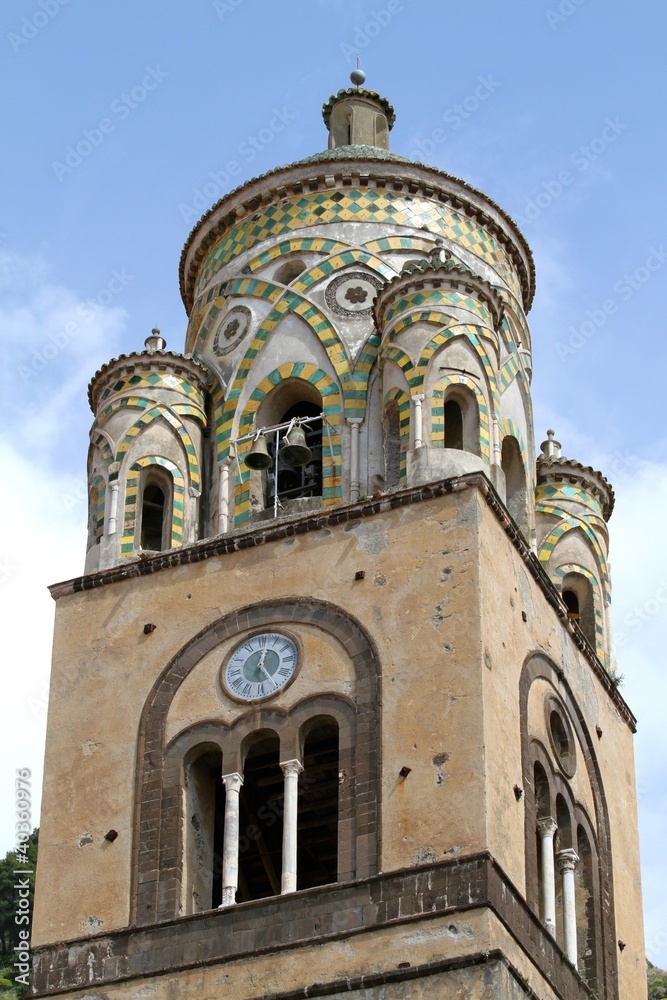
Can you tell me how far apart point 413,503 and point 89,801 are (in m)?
4.19

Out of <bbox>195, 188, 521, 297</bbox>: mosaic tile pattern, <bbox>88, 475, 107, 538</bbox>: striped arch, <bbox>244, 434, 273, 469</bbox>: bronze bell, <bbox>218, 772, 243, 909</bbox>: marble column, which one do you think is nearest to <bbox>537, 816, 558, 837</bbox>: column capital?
<bbox>218, 772, 243, 909</bbox>: marble column

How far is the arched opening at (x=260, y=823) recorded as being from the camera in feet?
76.4

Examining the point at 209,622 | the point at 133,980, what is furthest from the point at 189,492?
the point at 133,980

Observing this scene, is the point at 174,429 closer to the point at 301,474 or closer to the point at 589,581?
the point at 301,474

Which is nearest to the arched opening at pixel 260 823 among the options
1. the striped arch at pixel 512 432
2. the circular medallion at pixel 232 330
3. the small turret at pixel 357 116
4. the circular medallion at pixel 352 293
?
the striped arch at pixel 512 432

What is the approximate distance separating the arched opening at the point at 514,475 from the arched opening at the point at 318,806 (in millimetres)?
3671

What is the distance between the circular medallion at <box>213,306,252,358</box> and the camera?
25.8 m

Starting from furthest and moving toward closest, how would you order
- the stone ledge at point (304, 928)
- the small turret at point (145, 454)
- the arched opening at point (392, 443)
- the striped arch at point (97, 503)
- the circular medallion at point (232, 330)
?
the circular medallion at point (232, 330) → the striped arch at point (97, 503) → the small turret at point (145, 454) → the arched opening at point (392, 443) → the stone ledge at point (304, 928)

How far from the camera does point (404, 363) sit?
79.3ft

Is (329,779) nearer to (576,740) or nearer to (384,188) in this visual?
(576,740)

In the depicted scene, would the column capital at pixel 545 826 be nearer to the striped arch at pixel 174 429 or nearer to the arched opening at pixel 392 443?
the arched opening at pixel 392 443

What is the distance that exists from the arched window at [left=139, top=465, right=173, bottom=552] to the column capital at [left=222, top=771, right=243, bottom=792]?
345 centimetres

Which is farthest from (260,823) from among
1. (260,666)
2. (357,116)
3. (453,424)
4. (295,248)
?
(357,116)

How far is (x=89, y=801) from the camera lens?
22469 mm
